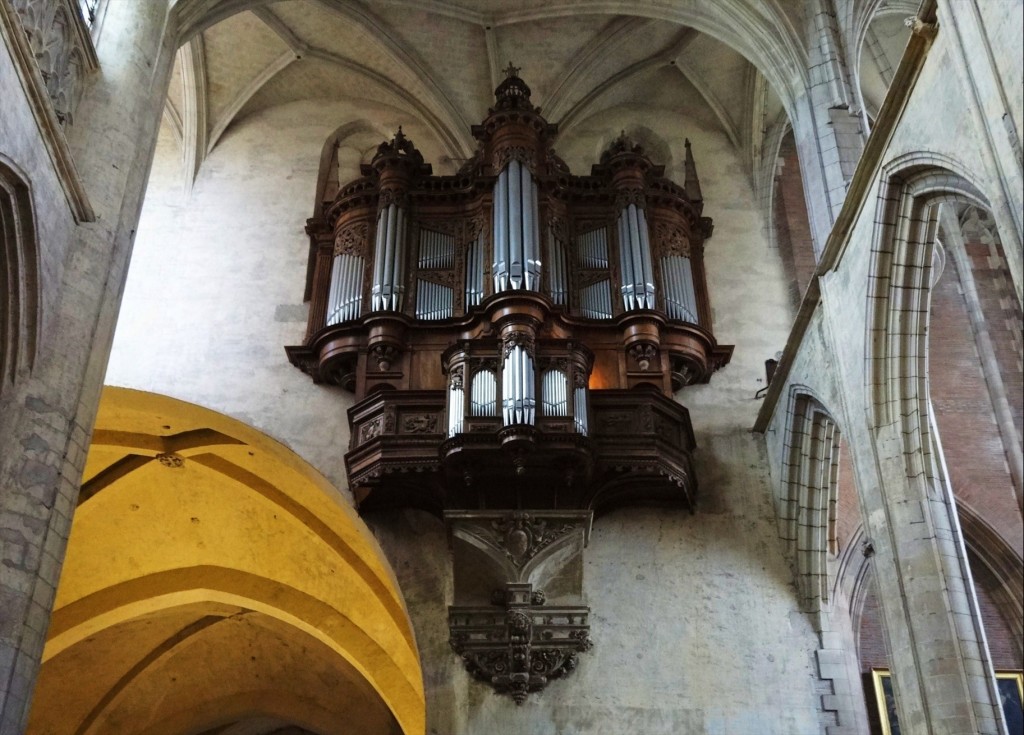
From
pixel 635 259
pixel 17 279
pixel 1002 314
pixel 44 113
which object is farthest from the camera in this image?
pixel 1002 314

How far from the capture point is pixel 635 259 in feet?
43.7

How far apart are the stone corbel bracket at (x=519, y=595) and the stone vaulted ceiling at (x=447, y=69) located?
5.77 m

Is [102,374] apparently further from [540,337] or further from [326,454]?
[540,337]

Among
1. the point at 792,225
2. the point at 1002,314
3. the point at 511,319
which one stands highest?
the point at 792,225

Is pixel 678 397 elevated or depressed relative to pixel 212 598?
elevated

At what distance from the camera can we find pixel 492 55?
1563cm

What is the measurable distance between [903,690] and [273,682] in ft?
38.6

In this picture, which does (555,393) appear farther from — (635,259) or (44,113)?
(44,113)

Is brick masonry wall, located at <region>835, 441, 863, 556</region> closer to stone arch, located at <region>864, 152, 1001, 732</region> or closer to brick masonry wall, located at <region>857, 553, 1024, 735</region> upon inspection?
brick masonry wall, located at <region>857, 553, 1024, 735</region>

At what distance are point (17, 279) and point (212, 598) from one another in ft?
29.1

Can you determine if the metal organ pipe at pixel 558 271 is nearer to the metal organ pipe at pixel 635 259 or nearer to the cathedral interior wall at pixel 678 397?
the metal organ pipe at pixel 635 259

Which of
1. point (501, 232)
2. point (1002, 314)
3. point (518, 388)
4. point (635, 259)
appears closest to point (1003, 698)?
point (1002, 314)

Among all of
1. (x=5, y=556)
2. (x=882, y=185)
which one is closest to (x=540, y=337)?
(x=882, y=185)

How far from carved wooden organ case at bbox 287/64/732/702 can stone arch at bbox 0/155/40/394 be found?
4079 millimetres
